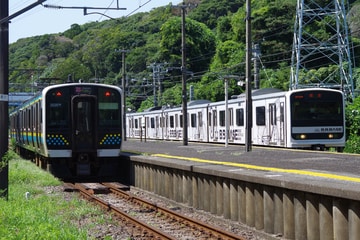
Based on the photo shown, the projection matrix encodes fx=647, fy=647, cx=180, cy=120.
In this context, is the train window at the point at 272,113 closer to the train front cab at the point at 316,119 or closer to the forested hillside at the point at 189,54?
the train front cab at the point at 316,119

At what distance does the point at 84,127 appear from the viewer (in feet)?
64.7

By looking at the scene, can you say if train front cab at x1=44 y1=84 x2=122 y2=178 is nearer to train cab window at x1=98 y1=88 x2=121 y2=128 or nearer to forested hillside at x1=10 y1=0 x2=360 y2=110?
train cab window at x1=98 y1=88 x2=121 y2=128

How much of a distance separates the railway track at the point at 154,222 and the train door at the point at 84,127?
310 centimetres

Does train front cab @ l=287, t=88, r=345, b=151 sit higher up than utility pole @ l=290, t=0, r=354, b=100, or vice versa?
utility pole @ l=290, t=0, r=354, b=100

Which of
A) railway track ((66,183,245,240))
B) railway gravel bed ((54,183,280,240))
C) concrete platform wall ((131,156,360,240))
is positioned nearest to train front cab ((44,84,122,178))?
railway track ((66,183,245,240))

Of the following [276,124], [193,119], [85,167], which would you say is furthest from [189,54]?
[85,167]

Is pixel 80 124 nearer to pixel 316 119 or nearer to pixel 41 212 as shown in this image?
pixel 41 212

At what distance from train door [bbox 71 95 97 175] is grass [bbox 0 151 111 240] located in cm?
124

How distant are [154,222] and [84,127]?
27.0 ft

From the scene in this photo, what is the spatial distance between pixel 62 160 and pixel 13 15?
26.9 ft

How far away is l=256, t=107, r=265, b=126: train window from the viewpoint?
1088 inches

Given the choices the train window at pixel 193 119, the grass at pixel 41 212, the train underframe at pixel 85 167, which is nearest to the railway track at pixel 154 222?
the grass at pixel 41 212

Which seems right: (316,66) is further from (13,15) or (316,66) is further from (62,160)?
(13,15)

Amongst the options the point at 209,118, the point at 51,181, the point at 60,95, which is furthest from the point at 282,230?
the point at 209,118
